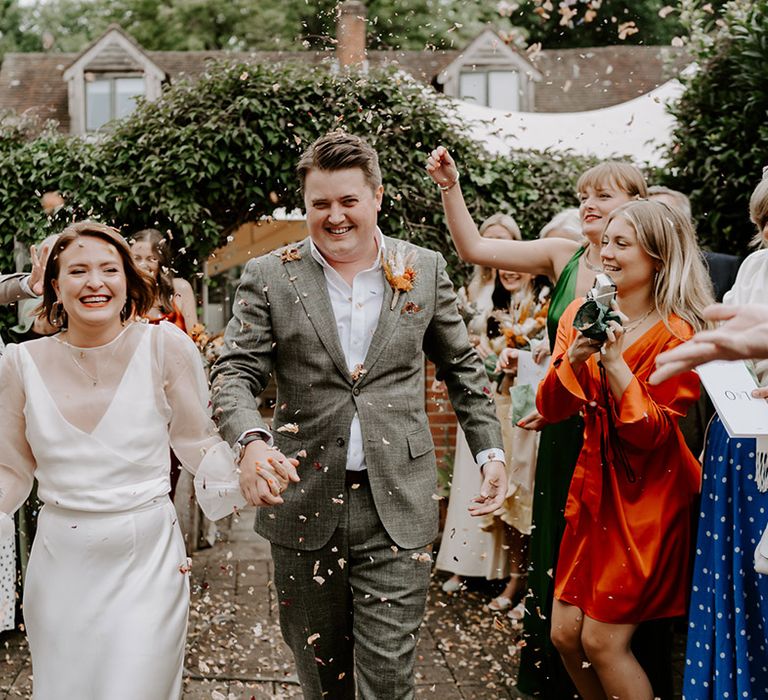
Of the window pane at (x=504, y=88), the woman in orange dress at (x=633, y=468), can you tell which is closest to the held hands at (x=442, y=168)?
the woman in orange dress at (x=633, y=468)

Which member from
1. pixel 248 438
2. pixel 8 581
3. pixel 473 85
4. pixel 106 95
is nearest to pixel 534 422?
pixel 248 438

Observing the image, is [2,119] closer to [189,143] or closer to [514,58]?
[189,143]

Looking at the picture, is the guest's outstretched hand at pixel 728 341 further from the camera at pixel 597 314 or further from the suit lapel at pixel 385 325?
the suit lapel at pixel 385 325

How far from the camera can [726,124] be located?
571cm

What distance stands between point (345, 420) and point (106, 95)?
18.5m

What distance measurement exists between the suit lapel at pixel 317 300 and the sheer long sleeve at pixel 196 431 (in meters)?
0.40

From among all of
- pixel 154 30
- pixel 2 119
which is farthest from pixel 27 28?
pixel 2 119

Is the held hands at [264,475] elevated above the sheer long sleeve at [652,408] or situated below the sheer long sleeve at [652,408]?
below

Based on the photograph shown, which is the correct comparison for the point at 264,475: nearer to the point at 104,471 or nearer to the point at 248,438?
the point at 248,438

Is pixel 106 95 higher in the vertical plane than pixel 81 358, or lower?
higher

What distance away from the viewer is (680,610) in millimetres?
3188

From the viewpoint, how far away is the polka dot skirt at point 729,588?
2.88m

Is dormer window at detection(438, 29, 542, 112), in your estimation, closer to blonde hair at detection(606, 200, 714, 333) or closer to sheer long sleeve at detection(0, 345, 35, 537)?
blonde hair at detection(606, 200, 714, 333)

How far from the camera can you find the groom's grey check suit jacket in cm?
286
